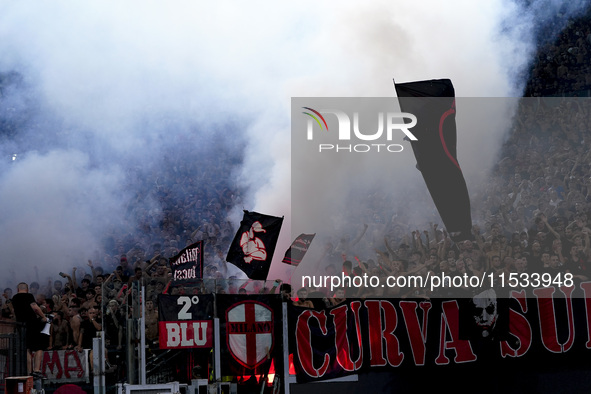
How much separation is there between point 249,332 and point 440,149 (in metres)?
4.55

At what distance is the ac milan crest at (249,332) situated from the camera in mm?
12391

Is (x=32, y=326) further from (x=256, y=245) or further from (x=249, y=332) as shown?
(x=256, y=245)

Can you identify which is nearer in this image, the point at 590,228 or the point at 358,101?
the point at 590,228

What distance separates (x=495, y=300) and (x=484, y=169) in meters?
5.54

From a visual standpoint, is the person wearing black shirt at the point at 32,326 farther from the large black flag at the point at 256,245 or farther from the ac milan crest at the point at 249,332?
the large black flag at the point at 256,245

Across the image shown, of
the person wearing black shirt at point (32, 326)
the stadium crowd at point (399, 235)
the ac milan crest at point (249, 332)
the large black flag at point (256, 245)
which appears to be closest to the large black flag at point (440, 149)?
the stadium crowd at point (399, 235)

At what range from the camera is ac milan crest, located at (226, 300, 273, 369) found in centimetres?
1239

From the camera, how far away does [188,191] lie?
2073 cm

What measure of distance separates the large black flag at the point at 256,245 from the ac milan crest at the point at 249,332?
150cm

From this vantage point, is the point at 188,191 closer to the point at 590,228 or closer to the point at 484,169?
the point at 484,169

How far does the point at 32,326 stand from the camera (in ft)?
39.2

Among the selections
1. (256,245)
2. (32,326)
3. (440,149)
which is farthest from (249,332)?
(440,149)

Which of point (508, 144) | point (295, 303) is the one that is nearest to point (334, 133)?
point (295, 303)

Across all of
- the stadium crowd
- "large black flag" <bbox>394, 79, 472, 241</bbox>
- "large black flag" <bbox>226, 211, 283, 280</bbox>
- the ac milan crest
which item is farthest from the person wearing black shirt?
"large black flag" <bbox>394, 79, 472, 241</bbox>
